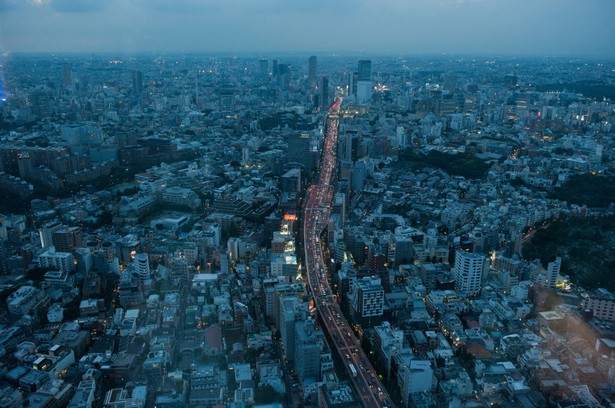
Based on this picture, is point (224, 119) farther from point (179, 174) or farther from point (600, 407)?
point (600, 407)

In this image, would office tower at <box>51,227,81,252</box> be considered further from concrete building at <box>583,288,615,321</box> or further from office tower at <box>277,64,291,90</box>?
office tower at <box>277,64,291,90</box>

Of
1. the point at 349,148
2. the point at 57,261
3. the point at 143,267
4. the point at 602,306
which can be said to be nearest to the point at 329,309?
the point at 143,267

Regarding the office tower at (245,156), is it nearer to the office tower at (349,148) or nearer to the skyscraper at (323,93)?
the office tower at (349,148)

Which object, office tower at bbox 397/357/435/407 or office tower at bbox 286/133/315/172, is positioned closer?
office tower at bbox 397/357/435/407

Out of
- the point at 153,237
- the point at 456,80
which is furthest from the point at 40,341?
the point at 456,80

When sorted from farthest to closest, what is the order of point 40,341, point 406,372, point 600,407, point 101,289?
point 101,289
point 40,341
point 406,372
point 600,407

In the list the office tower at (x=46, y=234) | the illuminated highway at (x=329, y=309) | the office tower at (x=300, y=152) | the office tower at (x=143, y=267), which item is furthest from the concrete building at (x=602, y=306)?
the office tower at (x=300, y=152)

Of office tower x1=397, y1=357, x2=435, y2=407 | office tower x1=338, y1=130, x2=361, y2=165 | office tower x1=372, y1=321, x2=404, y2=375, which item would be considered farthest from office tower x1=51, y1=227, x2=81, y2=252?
office tower x1=338, y1=130, x2=361, y2=165

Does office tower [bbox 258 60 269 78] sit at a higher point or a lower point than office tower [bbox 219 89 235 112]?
higher
